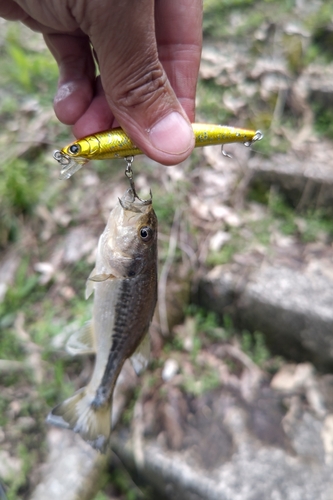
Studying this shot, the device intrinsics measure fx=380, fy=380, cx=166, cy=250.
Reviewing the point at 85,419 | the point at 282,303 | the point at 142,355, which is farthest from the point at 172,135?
the point at 282,303

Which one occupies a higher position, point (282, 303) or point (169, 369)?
point (282, 303)

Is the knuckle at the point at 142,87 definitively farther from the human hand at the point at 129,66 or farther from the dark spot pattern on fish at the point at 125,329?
the dark spot pattern on fish at the point at 125,329

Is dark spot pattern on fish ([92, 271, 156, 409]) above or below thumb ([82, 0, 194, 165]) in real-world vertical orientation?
below

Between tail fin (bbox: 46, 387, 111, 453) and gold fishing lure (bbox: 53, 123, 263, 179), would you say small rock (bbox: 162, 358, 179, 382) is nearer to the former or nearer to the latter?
tail fin (bbox: 46, 387, 111, 453)

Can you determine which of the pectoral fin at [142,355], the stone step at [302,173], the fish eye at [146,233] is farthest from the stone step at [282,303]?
the fish eye at [146,233]

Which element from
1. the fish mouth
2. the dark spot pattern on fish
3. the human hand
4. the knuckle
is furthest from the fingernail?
the dark spot pattern on fish

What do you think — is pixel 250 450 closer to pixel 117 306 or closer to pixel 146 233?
pixel 117 306
